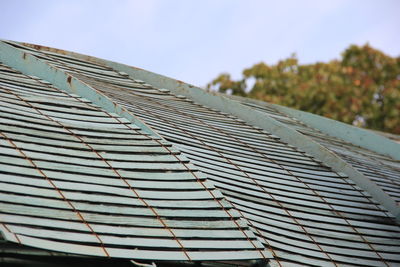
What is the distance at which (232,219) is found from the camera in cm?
944

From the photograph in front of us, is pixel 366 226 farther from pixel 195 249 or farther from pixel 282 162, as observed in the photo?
pixel 195 249

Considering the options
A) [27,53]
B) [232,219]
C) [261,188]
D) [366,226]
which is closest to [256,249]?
[232,219]

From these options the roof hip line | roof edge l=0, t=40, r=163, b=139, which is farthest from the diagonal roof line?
roof edge l=0, t=40, r=163, b=139

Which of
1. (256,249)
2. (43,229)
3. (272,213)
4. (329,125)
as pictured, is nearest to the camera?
(43,229)

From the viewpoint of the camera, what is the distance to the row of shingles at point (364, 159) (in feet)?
43.9

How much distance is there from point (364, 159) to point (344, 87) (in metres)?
17.9

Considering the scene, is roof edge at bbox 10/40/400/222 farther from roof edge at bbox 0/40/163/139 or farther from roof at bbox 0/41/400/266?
roof edge at bbox 0/40/163/139

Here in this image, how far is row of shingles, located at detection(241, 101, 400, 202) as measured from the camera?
13.4m

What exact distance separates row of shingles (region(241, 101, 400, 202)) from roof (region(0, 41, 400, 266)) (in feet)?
0.19

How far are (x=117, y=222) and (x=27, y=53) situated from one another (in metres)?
3.98

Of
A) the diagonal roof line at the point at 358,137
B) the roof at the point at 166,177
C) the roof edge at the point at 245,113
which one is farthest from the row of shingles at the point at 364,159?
the roof edge at the point at 245,113

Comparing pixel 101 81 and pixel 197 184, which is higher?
pixel 101 81

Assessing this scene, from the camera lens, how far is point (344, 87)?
32.1 meters

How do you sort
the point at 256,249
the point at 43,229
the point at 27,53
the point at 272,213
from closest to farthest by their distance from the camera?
the point at 43,229
the point at 256,249
the point at 272,213
the point at 27,53
